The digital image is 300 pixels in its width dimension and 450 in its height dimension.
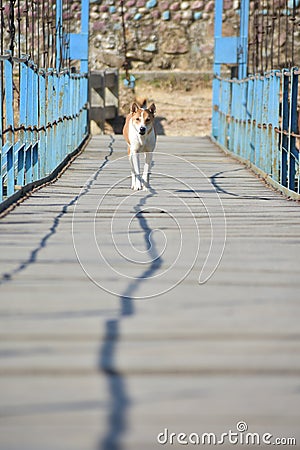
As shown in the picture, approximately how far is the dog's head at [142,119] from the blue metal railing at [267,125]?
1206 mm

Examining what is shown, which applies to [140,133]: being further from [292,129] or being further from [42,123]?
[292,129]

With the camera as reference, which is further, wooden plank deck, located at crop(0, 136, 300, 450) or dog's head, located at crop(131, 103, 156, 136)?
dog's head, located at crop(131, 103, 156, 136)

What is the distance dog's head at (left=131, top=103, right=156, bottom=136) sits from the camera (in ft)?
31.0

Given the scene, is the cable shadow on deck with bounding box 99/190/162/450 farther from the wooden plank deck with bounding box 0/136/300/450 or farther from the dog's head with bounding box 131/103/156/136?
the dog's head with bounding box 131/103/156/136

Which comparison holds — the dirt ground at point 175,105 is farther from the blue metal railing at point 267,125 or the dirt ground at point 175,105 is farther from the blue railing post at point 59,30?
the blue metal railing at point 267,125

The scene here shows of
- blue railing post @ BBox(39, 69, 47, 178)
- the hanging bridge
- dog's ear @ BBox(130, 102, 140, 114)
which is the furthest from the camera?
dog's ear @ BBox(130, 102, 140, 114)

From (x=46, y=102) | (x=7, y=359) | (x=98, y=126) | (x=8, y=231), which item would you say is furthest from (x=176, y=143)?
(x=7, y=359)

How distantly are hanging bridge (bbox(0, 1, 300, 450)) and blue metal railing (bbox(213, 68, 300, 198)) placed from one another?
0.06 metres

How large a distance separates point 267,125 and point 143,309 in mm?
6753

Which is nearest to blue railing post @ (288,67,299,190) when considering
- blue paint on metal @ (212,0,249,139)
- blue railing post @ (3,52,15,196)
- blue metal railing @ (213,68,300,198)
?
blue metal railing @ (213,68,300,198)

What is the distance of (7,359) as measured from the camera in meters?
3.16

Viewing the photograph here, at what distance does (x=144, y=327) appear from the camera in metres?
3.57

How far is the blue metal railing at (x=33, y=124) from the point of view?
745 centimetres

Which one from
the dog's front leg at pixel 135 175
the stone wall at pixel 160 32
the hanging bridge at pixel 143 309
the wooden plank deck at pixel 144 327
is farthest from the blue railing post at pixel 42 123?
the stone wall at pixel 160 32
